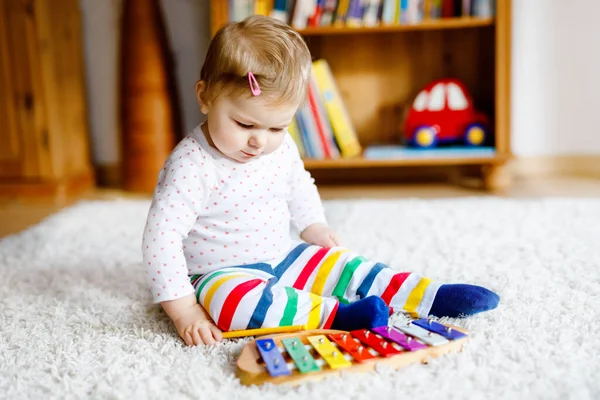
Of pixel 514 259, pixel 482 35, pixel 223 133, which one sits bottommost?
pixel 514 259

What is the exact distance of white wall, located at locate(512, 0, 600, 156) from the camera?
1.87 meters

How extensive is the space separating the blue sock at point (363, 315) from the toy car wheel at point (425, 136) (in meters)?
1.07

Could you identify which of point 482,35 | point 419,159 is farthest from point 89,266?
point 482,35

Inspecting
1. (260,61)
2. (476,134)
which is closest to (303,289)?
(260,61)

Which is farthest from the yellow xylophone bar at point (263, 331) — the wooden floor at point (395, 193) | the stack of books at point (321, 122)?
the stack of books at point (321, 122)

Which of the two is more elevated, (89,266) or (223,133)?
(223,133)

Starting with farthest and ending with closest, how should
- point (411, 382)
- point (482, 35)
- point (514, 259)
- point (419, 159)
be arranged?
point (482, 35), point (419, 159), point (514, 259), point (411, 382)

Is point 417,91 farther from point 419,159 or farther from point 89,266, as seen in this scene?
point 89,266

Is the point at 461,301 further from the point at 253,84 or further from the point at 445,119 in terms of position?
the point at 445,119

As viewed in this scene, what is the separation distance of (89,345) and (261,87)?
0.37m

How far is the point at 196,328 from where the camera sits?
73 centimetres

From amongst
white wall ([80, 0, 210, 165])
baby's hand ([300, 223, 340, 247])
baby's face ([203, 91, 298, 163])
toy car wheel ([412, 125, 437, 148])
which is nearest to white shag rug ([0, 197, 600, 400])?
baby's hand ([300, 223, 340, 247])

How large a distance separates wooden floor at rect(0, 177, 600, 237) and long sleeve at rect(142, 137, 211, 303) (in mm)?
830

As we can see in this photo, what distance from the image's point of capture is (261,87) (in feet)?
2.43
